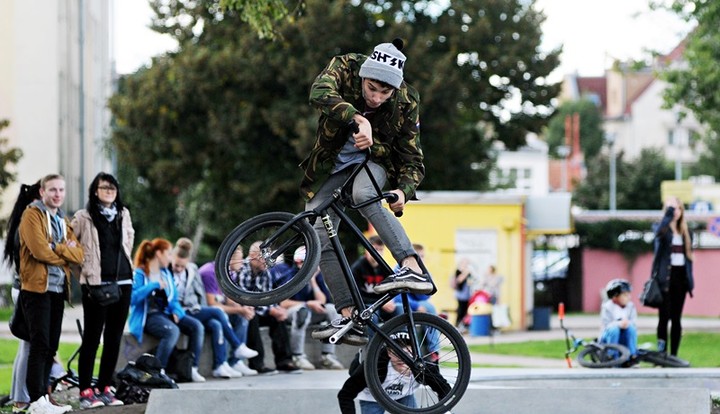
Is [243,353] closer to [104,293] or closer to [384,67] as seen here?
[104,293]

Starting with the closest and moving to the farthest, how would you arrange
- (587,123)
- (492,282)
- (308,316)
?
(308,316) → (492,282) → (587,123)

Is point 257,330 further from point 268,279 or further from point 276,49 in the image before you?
point 276,49

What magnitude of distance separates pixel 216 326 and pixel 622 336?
17.3ft

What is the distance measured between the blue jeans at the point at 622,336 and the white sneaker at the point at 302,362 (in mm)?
3754

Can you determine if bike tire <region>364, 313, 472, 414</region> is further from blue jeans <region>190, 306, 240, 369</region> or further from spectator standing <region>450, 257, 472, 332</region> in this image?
spectator standing <region>450, 257, 472, 332</region>

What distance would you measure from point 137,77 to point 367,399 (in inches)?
1238

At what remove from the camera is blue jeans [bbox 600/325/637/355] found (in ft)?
52.4

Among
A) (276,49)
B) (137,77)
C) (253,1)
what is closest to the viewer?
(253,1)

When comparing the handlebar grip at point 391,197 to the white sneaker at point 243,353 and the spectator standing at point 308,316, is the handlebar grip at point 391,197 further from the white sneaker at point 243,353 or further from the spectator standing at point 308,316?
the spectator standing at point 308,316

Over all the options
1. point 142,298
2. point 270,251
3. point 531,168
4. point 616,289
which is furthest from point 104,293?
point 531,168

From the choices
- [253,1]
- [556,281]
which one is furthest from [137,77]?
[253,1]

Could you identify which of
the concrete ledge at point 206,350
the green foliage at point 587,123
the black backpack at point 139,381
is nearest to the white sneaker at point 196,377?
the concrete ledge at point 206,350

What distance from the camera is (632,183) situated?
69.9 metres

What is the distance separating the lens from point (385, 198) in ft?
27.7
